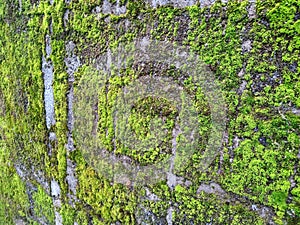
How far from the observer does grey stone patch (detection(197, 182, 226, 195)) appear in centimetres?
119

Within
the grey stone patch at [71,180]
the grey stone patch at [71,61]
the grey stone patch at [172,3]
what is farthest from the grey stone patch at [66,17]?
the grey stone patch at [71,180]

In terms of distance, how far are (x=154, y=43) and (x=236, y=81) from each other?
1.39 feet

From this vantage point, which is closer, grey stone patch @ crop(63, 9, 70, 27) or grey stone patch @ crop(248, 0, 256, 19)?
grey stone patch @ crop(248, 0, 256, 19)

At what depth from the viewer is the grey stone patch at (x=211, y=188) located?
1.19 meters

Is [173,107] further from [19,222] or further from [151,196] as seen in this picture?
[19,222]

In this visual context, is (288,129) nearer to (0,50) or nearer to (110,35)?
(110,35)

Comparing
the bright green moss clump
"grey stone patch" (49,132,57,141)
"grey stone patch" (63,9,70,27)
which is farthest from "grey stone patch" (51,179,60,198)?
"grey stone patch" (63,9,70,27)

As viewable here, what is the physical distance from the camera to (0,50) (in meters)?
2.21

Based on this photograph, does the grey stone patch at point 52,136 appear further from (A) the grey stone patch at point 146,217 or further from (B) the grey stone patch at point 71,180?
(A) the grey stone patch at point 146,217

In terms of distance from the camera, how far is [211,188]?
4.01 ft

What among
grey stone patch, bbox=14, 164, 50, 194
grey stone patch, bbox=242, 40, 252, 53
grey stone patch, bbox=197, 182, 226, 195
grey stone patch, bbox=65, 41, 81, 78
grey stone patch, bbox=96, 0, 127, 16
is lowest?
grey stone patch, bbox=14, 164, 50, 194

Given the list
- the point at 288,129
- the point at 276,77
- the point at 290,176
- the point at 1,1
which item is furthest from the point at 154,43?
the point at 1,1

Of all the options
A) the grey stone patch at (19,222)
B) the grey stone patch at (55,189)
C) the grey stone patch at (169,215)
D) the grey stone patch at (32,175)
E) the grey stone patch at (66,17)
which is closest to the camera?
the grey stone patch at (169,215)

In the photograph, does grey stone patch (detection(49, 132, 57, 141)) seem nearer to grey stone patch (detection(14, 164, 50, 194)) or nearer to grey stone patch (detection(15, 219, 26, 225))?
grey stone patch (detection(14, 164, 50, 194))
